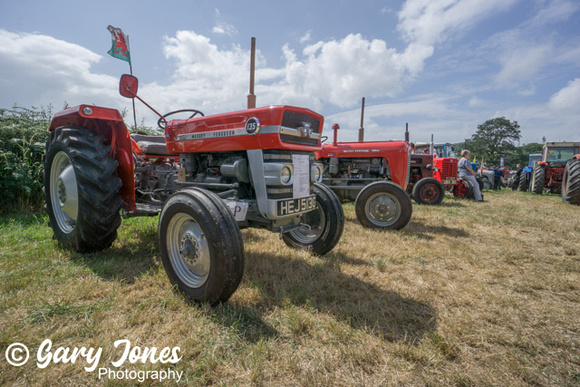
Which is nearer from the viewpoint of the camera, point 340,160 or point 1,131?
point 1,131

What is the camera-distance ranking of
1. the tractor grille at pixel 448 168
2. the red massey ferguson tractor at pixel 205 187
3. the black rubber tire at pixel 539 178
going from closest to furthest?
the red massey ferguson tractor at pixel 205 187 → the tractor grille at pixel 448 168 → the black rubber tire at pixel 539 178

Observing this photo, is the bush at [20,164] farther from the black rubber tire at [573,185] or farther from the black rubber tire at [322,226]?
the black rubber tire at [573,185]

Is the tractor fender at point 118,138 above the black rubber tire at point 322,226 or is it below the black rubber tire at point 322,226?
above

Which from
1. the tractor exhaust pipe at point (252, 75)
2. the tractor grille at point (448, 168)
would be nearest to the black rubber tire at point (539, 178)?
the tractor grille at point (448, 168)

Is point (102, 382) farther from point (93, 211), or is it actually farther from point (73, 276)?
point (93, 211)

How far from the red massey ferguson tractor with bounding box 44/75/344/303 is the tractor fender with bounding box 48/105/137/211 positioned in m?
0.01

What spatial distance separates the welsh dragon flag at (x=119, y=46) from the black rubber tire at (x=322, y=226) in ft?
9.56

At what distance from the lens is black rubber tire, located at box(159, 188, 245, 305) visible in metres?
1.86

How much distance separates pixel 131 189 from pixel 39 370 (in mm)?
1881

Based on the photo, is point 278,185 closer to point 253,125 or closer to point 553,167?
point 253,125

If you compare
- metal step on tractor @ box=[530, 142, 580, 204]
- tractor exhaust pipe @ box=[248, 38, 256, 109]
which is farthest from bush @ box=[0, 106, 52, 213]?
metal step on tractor @ box=[530, 142, 580, 204]

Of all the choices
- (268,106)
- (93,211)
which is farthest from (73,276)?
(268,106)

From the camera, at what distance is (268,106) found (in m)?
2.40

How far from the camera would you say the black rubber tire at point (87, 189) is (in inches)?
102
